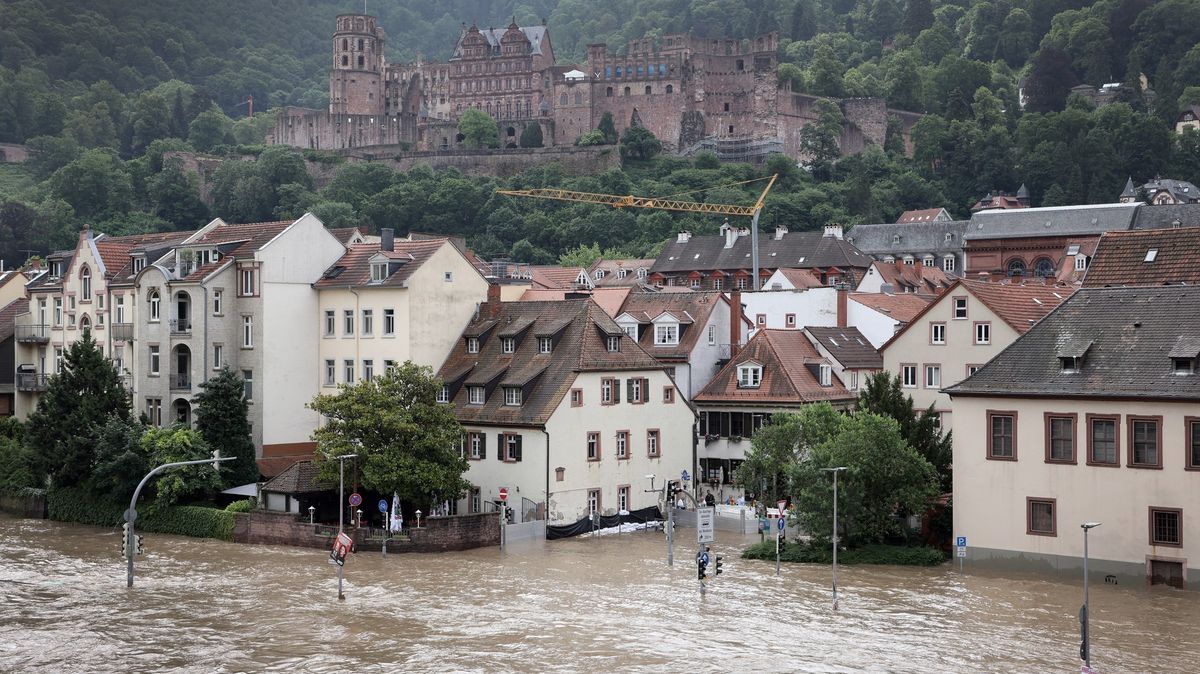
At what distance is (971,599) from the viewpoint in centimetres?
4825

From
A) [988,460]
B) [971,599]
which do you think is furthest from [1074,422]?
[971,599]

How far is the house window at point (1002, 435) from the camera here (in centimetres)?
5159

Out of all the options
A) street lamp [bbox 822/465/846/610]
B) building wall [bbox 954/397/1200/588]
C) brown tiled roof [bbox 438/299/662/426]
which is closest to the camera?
Answer: street lamp [bbox 822/465/846/610]

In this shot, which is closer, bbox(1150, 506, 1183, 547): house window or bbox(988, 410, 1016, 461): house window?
bbox(1150, 506, 1183, 547): house window

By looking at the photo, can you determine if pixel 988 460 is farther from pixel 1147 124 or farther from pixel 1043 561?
pixel 1147 124

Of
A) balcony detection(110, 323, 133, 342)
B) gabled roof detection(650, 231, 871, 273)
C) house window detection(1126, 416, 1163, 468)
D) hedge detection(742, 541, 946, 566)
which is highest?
gabled roof detection(650, 231, 871, 273)

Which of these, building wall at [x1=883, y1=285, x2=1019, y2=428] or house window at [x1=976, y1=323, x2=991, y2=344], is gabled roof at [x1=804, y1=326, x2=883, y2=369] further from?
house window at [x1=976, y1=323, x2=991, y2=344]

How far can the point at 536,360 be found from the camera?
6512 centimetres

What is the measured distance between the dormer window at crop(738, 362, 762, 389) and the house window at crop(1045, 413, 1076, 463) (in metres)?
20.7

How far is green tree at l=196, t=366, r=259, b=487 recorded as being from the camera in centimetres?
6588

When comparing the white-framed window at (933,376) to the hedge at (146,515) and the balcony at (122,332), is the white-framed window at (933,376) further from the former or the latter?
the balcony at (122,332)

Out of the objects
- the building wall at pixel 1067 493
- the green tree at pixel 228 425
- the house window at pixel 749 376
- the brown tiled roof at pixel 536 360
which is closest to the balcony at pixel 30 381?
the green tree at pixel 228 425

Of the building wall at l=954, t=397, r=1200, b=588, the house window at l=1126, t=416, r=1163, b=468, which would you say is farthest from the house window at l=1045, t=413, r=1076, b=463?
the house window at l=1126, t=416, r=1163, b=468

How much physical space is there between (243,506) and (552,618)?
2029 centimetres
